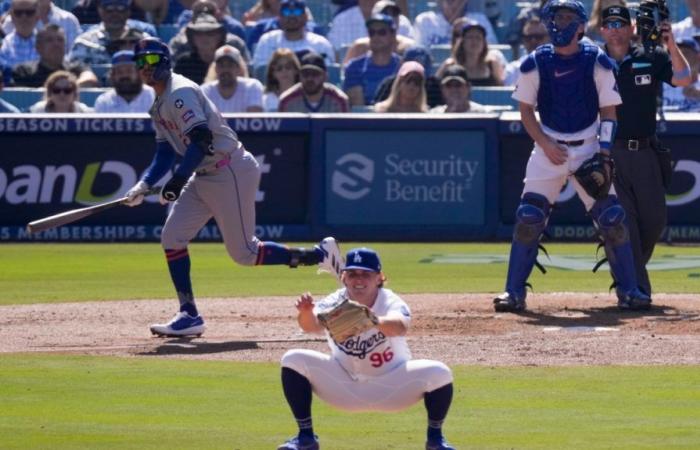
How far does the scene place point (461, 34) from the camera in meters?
17.5

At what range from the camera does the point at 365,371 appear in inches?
240

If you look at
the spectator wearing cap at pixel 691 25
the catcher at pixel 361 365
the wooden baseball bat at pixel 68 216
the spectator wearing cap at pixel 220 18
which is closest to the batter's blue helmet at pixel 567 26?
the wooden baseball bat at pixel 68 216

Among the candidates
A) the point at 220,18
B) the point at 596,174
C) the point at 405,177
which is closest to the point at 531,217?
the point at 596,174

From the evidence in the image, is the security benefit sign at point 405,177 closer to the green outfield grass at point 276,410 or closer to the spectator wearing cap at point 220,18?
the spectator wearing cap at point 220,18

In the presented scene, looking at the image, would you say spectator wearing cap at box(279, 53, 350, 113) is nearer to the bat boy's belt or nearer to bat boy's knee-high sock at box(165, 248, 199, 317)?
the bat boy's belt

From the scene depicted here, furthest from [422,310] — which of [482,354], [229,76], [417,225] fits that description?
[229,76]

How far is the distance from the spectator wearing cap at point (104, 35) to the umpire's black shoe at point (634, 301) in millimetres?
9055

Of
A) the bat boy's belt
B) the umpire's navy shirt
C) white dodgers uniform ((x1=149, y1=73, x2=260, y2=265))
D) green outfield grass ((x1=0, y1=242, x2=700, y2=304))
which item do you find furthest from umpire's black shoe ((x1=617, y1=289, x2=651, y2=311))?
the bat boy's belt

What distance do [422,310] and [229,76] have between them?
6451mm

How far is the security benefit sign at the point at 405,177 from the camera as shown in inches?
641

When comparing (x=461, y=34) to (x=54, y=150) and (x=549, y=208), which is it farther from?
(x=549, y=208)

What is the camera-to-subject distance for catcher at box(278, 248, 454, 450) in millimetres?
5902

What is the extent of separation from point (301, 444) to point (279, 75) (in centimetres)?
1153

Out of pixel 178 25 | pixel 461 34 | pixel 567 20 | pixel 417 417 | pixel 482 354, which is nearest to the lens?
pixel 417 417
